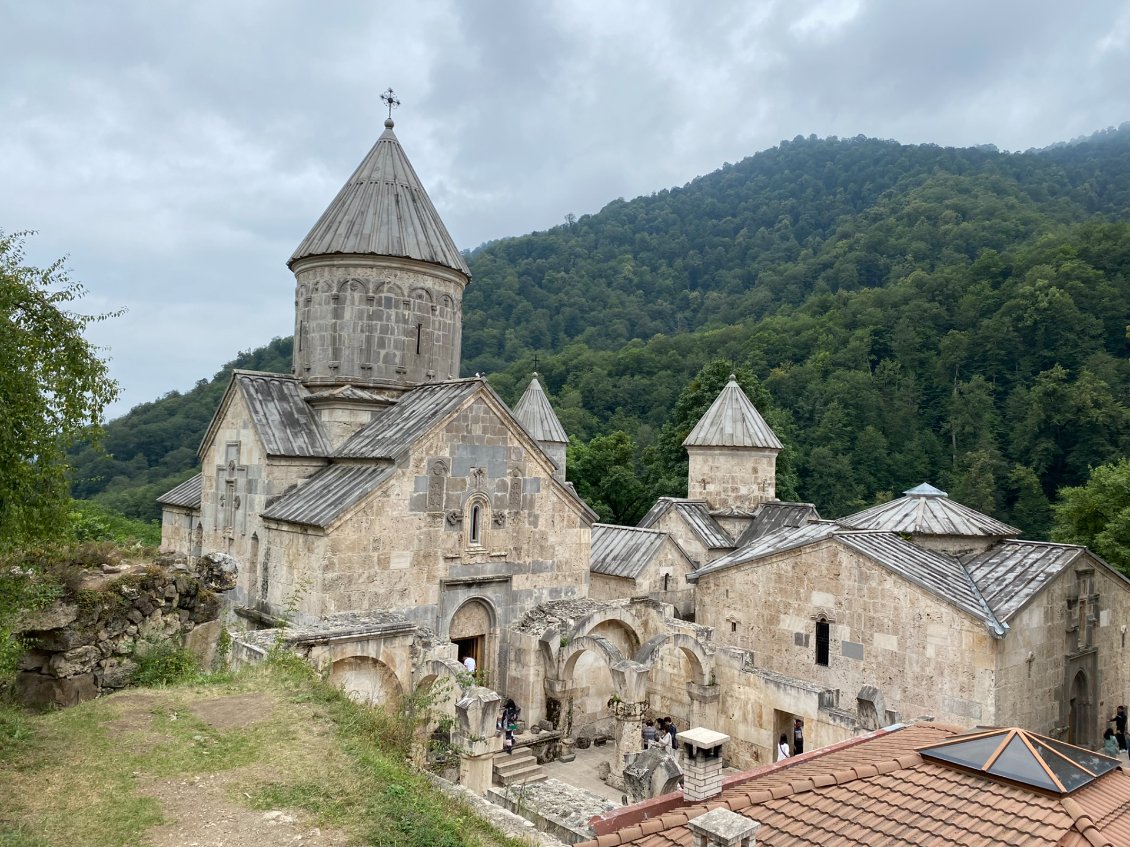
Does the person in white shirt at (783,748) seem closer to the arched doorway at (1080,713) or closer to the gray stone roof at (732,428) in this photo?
the arched doorway at (1080,713)

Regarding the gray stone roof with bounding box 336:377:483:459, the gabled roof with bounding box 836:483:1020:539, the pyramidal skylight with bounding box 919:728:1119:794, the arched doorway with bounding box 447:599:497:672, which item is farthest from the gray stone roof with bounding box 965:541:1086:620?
the gray stone roof with bounding box 336:377:483:459

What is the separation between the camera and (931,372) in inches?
1833

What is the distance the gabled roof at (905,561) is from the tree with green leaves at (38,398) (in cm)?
1063

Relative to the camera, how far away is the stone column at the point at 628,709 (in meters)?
10.8

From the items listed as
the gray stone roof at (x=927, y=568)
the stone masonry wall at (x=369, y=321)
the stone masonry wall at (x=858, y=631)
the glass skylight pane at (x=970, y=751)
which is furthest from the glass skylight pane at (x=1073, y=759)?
the stone masonry wall at (x=369, y=321)

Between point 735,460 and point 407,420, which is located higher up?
point 407,420

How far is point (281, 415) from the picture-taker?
42.1 feet

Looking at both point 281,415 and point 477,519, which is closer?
point 477,519

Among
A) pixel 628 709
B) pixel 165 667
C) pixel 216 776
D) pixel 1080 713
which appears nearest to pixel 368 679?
pixel 165 667

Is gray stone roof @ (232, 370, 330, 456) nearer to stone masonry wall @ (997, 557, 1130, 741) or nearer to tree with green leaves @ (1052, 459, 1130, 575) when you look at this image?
stone masonry wall @ (997, 557, 1130, 741)

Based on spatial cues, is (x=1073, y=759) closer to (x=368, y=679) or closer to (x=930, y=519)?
(x=368, y=679)

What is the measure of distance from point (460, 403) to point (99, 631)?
551 cm

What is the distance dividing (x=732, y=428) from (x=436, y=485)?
11232 mm

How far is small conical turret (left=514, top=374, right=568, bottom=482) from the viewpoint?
Answer: 24.0m
